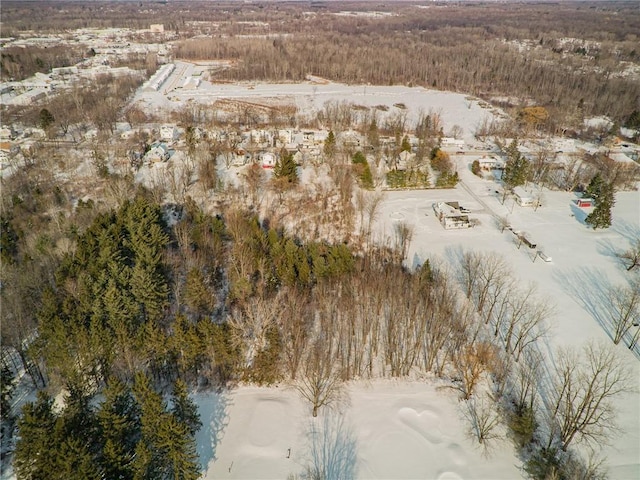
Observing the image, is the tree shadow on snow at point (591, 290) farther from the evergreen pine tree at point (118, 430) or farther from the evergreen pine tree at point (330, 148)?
the evergreen pine tree at point (330, 148)

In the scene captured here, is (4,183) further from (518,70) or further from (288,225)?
(518,70)

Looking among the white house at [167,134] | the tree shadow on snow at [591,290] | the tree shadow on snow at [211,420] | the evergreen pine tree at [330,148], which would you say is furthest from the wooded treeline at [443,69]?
the tree shadow on snow at [211,420]

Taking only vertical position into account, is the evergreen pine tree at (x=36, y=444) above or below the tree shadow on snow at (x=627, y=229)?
above

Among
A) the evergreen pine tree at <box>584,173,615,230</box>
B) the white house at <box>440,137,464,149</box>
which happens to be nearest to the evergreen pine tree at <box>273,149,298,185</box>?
the white house at <box>440,137,464,149</box>

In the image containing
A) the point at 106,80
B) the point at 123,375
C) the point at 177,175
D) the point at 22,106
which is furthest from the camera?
the point at 106,80

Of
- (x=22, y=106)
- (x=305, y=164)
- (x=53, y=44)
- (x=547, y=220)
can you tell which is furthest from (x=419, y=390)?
(x=53, y=44)

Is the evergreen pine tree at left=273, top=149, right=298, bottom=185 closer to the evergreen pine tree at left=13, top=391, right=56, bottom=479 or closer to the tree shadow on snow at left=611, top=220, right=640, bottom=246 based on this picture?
the evergreen pine tree at left=13, top=391, right=56, bottom=479
